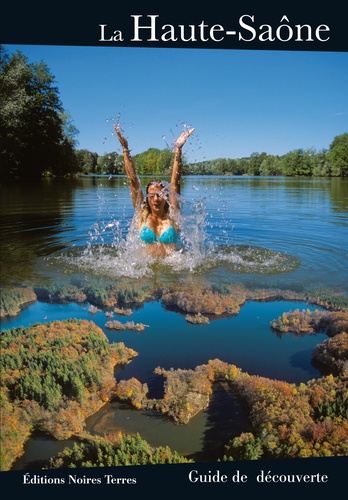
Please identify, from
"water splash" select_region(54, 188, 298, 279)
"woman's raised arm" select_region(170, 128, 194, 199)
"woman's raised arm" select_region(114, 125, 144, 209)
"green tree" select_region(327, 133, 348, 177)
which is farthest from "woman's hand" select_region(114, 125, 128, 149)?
"green tree" select_region(327, 133, 348, 177)

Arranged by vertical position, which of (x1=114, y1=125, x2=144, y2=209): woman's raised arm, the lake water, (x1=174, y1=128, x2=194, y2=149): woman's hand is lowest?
the lake water

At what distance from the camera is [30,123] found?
666 cm

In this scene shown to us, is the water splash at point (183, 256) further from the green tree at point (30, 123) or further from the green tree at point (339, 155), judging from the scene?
the green tree at point (339, 155)

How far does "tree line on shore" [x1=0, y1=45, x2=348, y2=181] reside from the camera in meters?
5.50

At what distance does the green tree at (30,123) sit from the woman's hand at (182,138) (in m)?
1.37

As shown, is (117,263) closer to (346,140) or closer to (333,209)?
(346,140)

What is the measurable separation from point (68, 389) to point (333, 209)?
763cm

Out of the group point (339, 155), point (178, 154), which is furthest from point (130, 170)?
point (339, 155)

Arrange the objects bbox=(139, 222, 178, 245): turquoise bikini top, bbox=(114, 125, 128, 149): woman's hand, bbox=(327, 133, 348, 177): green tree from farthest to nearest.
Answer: bbox=(327, 133, 348, 177): green tree, bbox=(139, 222, 178, 245): turquoise bikini top, bbox=(114, 125, 128, 149): woman's hand

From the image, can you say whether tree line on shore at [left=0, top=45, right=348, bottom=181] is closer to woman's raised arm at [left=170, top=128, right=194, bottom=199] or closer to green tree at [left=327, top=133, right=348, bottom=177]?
green tree at [left=327, top=133, right=348, bottom=177]

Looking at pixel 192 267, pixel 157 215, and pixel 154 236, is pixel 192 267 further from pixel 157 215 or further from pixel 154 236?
pixel 157 215

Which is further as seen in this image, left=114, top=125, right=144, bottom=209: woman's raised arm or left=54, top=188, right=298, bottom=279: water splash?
left=54, top=188, right=298, bottom=279: water splash

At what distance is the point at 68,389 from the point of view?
2.98m

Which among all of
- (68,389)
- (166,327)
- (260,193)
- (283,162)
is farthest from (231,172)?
(260,193)
